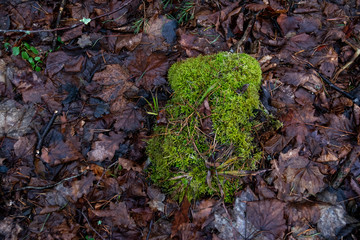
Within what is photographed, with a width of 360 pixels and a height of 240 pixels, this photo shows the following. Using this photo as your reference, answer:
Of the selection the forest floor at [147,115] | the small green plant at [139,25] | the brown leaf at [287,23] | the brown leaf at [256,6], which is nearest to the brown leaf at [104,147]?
the forest floor at [147,115]

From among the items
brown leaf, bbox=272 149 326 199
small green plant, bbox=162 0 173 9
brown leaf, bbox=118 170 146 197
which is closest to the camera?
brown leaf, bbox=272 149 326 199

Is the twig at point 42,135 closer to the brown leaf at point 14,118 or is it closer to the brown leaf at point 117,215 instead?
the brown leaf at point 14,118

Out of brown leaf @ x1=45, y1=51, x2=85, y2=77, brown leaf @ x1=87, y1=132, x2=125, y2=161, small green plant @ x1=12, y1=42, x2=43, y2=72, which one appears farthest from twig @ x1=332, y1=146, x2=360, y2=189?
small green plant @ x1=12, y1=42, x2=43, y2=72

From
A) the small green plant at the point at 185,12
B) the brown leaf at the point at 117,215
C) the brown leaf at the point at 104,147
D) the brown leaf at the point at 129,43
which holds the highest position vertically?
the small green plant at the point at 185,12

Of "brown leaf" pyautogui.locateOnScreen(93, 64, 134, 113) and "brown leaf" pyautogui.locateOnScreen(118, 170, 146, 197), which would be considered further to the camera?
"brown leaf" pyautogui.locateOnScreen(93, 64, 134, 113)

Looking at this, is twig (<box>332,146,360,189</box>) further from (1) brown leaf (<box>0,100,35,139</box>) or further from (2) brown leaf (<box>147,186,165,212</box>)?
(1) brown leaf (<box>0,100,35,139</box>)

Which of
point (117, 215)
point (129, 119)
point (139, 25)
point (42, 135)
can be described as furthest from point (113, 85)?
point (117, 215)

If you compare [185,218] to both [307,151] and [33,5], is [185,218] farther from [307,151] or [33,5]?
[33,5]

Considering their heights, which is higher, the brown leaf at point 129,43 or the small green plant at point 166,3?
the small green plant at point 166,3
